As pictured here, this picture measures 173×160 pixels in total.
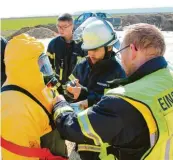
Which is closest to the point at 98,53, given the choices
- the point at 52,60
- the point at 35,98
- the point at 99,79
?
the point at 99,79

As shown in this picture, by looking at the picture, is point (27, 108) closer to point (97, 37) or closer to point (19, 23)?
point (97, 37)

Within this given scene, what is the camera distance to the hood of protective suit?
2.26 meters

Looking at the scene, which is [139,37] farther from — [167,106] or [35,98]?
[35,98]

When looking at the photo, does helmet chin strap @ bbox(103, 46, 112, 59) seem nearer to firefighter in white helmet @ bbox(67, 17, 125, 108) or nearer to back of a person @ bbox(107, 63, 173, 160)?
firefighter in white helmet @ bbox(67, 17, 125, 108)

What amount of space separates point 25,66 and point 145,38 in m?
0.78

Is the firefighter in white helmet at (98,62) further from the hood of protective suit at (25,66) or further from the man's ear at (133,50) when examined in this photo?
the man's ear at (133,50)

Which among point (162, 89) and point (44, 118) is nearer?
point (162, 89)

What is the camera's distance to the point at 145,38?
188cm

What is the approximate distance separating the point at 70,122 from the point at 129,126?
34 centimetres

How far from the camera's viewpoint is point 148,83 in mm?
1824

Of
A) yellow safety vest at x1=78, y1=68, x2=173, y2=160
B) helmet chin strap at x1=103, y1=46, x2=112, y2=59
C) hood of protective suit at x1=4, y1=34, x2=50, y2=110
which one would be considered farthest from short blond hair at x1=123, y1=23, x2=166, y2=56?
helmet chin strap at x1=103, y1=46, x2=112, y2=59

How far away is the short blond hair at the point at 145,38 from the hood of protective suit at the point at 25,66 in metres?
0.64

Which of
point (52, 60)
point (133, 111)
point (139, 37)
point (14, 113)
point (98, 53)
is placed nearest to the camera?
point (133, 111)

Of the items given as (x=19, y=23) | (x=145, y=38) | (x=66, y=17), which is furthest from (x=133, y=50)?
(x=19, y=23)
